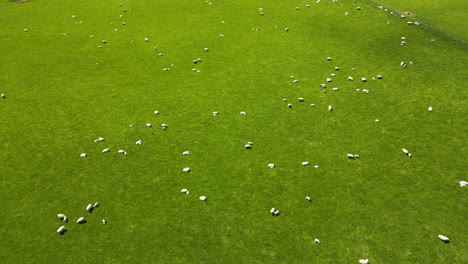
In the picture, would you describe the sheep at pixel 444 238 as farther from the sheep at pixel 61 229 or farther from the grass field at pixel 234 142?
the sheep at pixel 61 229

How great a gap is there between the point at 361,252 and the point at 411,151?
2950 mm

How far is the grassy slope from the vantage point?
464 inches

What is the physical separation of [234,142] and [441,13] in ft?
35.4

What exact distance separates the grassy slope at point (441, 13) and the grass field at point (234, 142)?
0.65ft

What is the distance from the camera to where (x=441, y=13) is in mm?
12914

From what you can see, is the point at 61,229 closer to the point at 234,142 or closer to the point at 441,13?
the point at 234,142

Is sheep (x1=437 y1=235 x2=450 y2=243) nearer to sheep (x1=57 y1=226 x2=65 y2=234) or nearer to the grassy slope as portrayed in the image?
sheep (x1=57 y1=226 x2=65 y2=234)

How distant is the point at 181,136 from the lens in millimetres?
7609

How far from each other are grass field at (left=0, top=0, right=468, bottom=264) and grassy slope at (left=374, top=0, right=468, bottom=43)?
20 centimetres

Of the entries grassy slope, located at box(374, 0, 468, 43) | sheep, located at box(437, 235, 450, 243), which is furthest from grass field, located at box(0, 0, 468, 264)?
grassy slope, located at box(374, 0, 468, 43)

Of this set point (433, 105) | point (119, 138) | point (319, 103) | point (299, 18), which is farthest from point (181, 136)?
point (299, 18)

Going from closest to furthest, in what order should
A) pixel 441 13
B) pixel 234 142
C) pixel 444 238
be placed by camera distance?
pixel 444 238 → pixel 234 142 → pixel 441 13

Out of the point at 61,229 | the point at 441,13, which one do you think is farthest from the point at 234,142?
the point at 441,13

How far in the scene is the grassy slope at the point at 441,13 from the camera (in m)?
11.8
